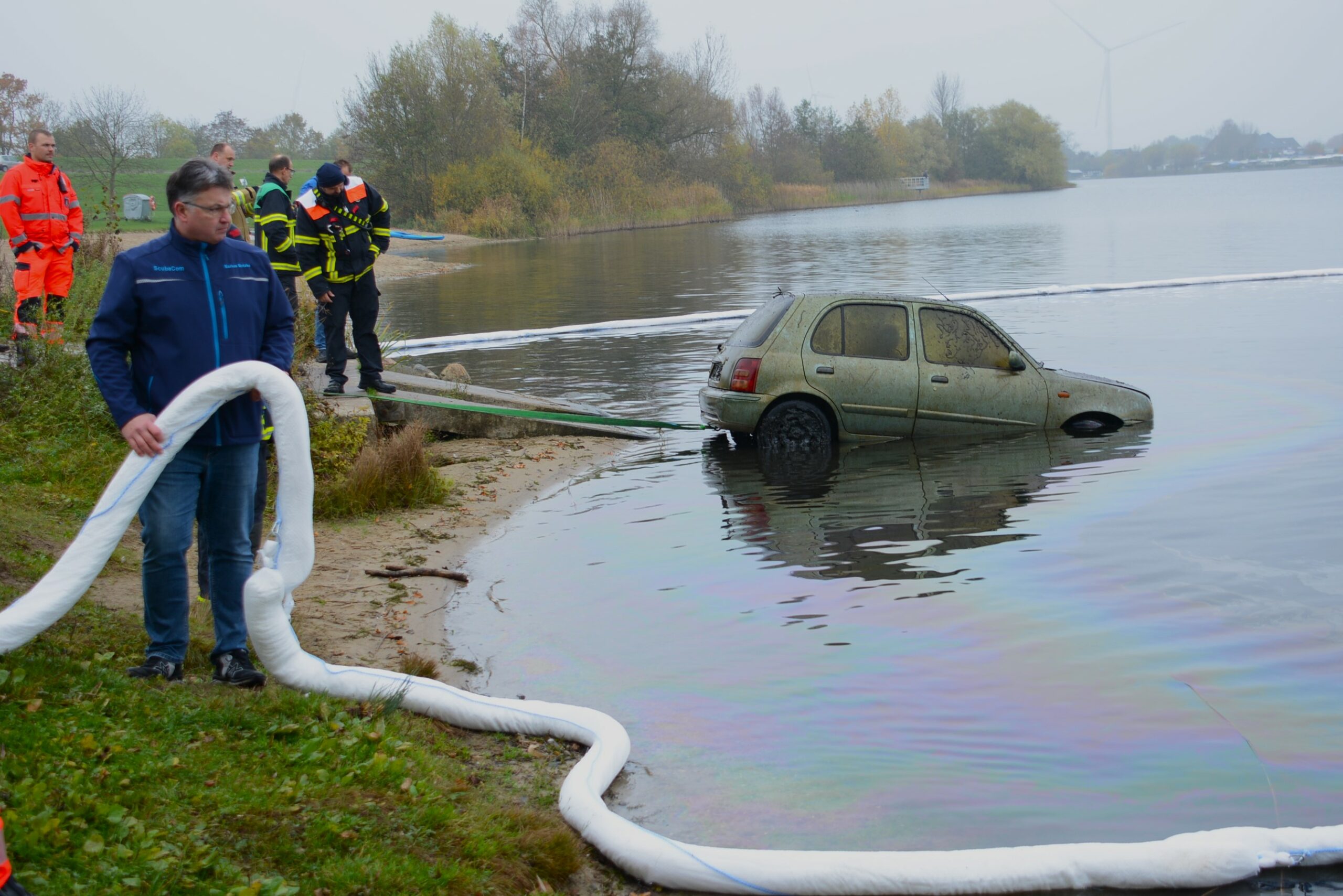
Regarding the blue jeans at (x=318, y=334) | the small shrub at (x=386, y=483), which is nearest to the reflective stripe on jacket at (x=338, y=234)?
the blue jeans at (x=318, y=334)

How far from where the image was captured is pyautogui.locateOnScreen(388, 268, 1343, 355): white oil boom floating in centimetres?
2189

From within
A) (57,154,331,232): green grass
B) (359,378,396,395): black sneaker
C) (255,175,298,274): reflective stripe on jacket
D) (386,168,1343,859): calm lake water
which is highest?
(57,154,331,232): green grass

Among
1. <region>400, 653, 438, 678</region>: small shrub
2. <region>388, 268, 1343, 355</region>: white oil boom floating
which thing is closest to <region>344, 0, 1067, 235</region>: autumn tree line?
<region>388, 268, 1343, 355</region>: white oil boom floating

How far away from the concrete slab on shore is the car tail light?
1982 mm

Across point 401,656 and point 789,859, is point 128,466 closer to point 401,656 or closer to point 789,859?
point 401,656

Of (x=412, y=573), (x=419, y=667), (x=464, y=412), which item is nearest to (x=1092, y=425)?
(x=464, y=412)

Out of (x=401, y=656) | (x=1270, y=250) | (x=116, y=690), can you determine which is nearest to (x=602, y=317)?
(x=401, y=656)

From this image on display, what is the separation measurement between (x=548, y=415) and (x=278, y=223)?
342 cm

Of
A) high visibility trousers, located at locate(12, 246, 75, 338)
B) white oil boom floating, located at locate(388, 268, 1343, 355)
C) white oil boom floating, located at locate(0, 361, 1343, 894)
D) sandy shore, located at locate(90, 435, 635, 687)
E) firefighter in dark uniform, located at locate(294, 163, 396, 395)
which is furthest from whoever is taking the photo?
white oil boom floating, located at locate(388, 268, 1343, 355)

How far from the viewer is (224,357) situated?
16.8 ft

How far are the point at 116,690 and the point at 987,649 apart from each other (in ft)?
14.1

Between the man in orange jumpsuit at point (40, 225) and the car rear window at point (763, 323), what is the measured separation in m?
6.78

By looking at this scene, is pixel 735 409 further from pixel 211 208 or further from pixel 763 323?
pixel 211 208

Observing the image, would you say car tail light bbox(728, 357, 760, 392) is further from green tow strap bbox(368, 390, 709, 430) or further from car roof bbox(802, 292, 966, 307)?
green tow strap bbox(368, 390, 709, 430)
